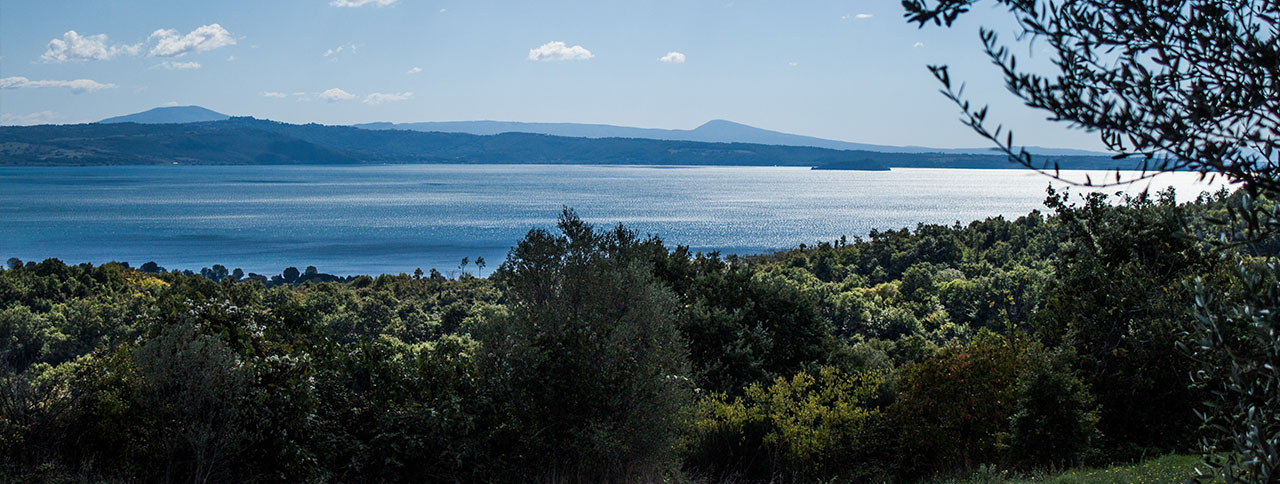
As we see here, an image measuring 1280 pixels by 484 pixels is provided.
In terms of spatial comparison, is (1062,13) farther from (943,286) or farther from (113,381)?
(943,286)

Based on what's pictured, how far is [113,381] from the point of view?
1000cm

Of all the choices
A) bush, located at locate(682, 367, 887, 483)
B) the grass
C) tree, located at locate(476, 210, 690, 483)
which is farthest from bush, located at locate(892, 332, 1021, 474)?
tree, located at locate(476, 210, 690, 483)

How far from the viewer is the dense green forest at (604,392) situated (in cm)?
972

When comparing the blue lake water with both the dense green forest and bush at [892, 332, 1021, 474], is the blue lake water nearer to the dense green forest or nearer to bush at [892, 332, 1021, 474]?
the dense green forest

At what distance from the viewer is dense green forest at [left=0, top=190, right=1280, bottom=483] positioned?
972 cm

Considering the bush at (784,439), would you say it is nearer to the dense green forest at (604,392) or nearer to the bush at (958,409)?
the dense green forest at (604,392)

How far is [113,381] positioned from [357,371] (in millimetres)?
3088

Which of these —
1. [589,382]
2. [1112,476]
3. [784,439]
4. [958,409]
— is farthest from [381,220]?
[1112,476]

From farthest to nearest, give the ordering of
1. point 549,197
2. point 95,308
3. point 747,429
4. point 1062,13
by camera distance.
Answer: point 549,197 < point 95,308 < point 747,429 < point 1062,13

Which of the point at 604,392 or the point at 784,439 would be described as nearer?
the point at 604,392

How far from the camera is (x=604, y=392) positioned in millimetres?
11297

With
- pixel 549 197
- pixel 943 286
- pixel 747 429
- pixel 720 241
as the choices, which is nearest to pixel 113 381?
pixel 747 429

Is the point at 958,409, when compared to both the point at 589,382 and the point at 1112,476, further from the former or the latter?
the point at 589,382

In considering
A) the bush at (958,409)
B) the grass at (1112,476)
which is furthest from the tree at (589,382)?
the bush at (958,409)
